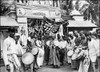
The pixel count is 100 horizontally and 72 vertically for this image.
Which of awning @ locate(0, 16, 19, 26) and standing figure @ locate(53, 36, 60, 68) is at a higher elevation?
awning @ locate(0, 16, 19, 26)

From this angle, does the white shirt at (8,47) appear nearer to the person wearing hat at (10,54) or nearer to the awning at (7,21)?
the person wearing hat at (10,54)

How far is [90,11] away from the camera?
18391 millimetres

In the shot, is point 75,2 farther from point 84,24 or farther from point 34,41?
point 34,41

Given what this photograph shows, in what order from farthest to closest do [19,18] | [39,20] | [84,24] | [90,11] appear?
[90,11]
[84,24]
[39,20]
[19,18]

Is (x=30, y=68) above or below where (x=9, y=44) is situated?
below

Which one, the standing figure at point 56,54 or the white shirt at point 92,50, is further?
the standing figure at point 56,54

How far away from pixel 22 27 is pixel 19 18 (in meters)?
0.59

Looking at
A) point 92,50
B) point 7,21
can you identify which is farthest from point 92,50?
point 7,21

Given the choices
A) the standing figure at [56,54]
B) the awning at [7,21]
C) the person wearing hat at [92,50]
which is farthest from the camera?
the awning at [7,21]

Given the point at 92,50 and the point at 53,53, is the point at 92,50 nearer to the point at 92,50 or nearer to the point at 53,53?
the point at 92,50

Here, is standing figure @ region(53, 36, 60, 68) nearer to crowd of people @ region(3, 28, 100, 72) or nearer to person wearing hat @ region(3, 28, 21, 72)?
crowd of people @ region(3, 28, 100, 72)

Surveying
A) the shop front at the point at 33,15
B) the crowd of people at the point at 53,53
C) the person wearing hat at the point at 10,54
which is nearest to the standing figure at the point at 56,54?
the crowd of people at the point at 53,53

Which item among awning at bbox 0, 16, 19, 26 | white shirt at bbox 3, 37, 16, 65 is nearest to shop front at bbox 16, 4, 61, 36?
awning at bbox 0, 16, 19, 26

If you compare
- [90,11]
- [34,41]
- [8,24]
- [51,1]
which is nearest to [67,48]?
[34,41]
